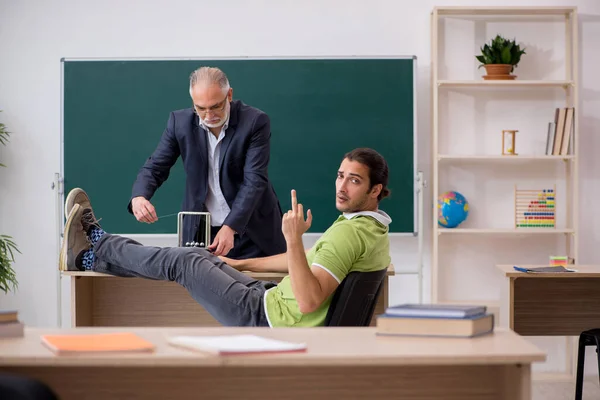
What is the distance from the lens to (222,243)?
338 cm

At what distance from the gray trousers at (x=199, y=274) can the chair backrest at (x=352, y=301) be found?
283mm

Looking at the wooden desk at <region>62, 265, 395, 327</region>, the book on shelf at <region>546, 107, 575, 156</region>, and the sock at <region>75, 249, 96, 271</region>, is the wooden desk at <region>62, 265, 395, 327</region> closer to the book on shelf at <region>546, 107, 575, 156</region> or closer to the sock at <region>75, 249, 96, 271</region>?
the sock at <region>75, 249, 96, 271</region>

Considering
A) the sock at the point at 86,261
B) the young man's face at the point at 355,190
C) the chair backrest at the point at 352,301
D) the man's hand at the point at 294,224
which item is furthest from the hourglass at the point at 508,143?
the man's hand at the point at 294,224

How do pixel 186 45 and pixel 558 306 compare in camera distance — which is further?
pixel 186 45

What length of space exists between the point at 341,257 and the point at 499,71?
2654mm

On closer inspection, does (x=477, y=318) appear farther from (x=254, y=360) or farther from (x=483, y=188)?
(x=483, y=188)

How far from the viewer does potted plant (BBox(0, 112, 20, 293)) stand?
4707 millimetres

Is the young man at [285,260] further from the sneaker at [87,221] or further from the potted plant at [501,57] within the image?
the potted plant at [501,57]

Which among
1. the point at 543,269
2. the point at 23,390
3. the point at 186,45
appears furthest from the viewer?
the point at 186,45

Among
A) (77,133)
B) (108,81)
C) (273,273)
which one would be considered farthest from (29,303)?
(273,273)

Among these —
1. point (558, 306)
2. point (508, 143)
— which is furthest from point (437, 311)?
point (508, 143)

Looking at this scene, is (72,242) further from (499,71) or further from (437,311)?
(499,71)

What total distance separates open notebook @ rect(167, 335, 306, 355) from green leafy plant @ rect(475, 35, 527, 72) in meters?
3.57

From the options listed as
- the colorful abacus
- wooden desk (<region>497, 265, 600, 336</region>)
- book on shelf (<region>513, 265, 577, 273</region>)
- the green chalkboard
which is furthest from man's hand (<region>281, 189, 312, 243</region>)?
the colorful abacus
